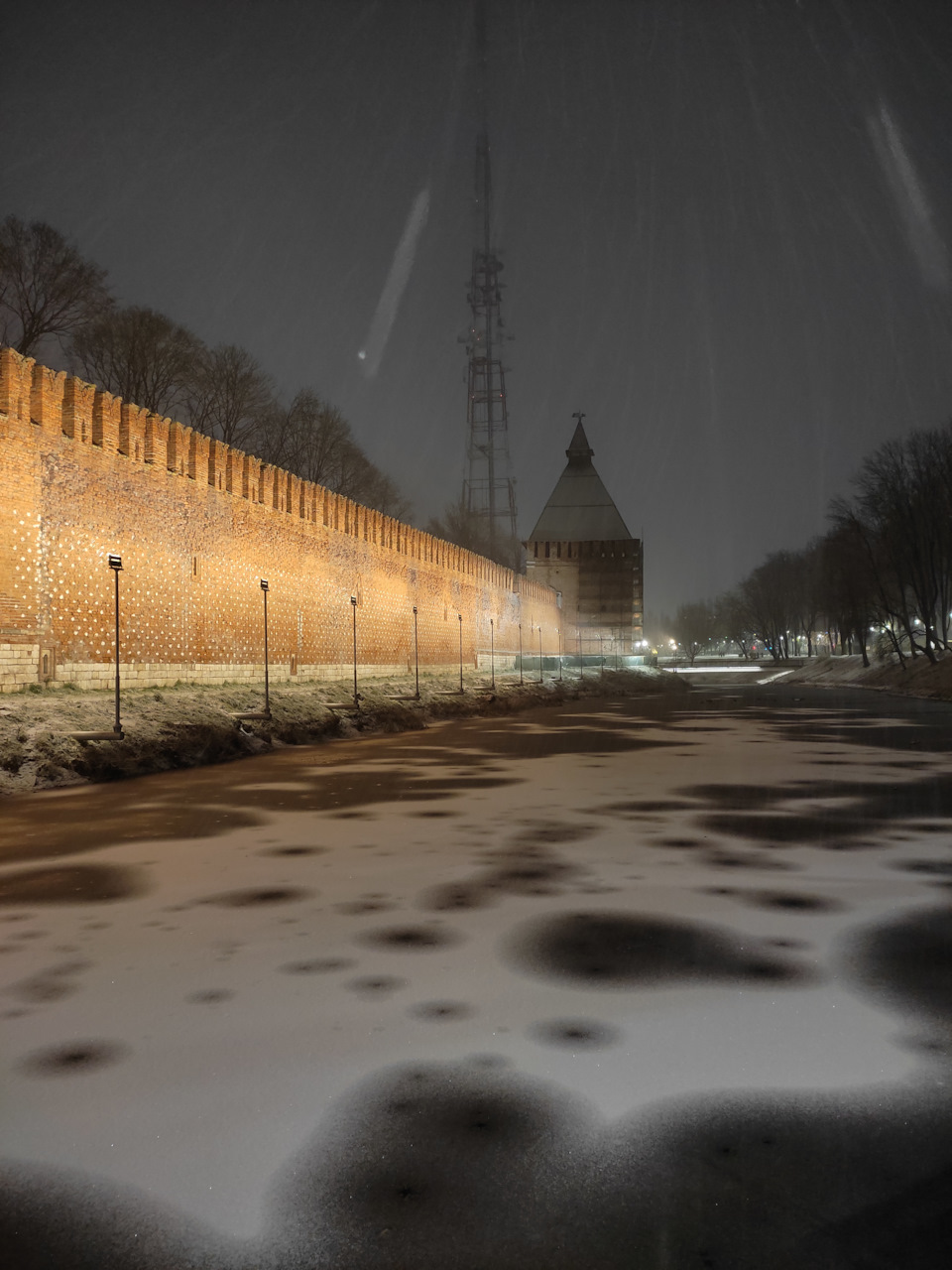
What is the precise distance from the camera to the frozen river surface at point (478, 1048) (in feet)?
6.30

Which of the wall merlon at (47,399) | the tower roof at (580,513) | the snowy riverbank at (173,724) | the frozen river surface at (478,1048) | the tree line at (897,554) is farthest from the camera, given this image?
the tower roof at (580,513)

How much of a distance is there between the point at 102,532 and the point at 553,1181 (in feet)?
49.4

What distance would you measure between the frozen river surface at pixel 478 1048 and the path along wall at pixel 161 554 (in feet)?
27.5

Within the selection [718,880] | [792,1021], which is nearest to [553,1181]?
[792,1021]

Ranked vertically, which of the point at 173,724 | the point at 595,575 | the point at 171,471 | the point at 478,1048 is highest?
the point at 595,575

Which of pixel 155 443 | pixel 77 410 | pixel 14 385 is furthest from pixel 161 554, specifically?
pixel 14 385

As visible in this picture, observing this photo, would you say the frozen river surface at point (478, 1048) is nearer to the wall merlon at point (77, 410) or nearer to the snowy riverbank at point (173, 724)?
the snowy riverbank at point (173, 724)

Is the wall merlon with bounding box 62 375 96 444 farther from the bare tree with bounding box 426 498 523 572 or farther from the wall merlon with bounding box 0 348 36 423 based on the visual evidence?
the bare tree with bounding box 426 498 523 572

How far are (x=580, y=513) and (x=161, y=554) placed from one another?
52.8 meters

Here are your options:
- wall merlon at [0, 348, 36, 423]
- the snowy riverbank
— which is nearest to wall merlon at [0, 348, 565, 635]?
wall merlon at [0, 348, 36, 423]

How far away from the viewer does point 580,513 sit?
6750 centimetres

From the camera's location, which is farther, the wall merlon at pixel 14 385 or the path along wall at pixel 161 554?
the path along wall at pixel 161 554

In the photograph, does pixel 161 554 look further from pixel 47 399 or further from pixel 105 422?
pixel 47 399

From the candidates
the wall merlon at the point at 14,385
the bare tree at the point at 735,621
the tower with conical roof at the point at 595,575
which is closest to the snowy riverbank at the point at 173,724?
the wall merlon at the point at 14,385
